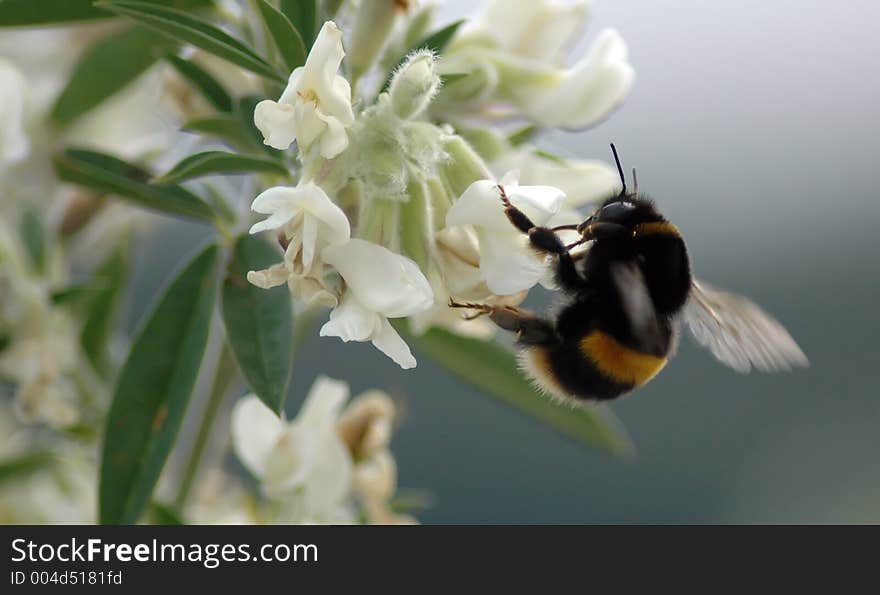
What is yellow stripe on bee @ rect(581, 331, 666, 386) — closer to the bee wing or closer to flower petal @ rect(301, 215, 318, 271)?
the bee wing

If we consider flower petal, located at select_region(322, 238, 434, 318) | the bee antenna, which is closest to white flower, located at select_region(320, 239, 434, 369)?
flower petal, located at select_region(322, 238, 434, 318)

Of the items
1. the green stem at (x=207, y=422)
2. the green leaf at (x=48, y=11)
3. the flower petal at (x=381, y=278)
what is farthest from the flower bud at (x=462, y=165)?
the green stem at (x=207, y=422)

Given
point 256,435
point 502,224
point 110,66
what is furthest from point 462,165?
point 256,435

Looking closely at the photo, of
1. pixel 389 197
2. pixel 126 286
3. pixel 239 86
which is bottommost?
pixel 126 286

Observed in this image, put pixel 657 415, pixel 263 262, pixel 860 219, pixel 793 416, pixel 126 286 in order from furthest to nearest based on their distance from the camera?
1. pixel 860 219
2. pixel 793 416
3. pixel 657 415
4. pixel 126 286
5. pixel 263 262

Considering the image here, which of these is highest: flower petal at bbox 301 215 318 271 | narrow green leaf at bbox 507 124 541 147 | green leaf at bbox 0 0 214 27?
green leaf at bbox 0 0 214 27

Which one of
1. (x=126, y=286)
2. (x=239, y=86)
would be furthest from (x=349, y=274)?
(x=126, y=286)
